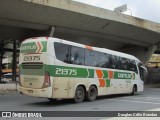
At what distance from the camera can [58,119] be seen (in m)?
10.4

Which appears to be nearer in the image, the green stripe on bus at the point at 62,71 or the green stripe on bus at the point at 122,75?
the green stripe on bus at the point at 62,71

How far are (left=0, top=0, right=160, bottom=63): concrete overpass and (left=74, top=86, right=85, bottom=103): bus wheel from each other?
1042 centimetres

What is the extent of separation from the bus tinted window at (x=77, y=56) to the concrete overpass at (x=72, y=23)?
9.42 m

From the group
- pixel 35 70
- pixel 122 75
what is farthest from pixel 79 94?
pixel 122 75

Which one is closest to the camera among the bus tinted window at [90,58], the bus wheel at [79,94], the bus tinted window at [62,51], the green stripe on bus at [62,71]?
the green stripe on bus at [62,71]

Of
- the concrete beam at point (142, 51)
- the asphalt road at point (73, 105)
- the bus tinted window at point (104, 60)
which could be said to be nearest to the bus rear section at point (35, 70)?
the asphalt road at point (73, 105)

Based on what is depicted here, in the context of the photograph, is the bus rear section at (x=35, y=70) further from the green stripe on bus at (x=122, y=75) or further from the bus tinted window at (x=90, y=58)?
the green stripe on bus at (x=122, y=75)

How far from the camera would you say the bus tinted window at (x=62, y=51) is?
A: 568 inches

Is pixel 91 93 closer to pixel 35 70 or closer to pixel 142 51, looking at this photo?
pixel 35 70

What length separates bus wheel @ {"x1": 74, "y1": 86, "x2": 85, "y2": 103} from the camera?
15.7 metres

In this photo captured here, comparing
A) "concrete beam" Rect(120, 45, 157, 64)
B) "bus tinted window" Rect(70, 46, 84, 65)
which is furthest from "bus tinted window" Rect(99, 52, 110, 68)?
"concrete beam" Rect(120, 45, 157, 64)

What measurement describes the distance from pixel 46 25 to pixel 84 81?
14010mm

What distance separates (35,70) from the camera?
1430 centimetres

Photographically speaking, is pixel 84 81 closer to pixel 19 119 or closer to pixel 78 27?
pixel 19 119
